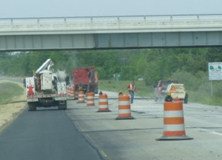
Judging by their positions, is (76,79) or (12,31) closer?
(12,31)

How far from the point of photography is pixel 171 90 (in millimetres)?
45938

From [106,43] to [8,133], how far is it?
32654mm

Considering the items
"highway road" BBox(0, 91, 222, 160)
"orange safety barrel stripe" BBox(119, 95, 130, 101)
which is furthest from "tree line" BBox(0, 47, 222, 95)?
"highway road" BBox(0, 91, 222, 160)

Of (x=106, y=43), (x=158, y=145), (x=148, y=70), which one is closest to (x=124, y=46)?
(x=106, y=43)

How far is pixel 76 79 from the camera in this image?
66562 mm

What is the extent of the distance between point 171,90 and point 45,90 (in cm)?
1023

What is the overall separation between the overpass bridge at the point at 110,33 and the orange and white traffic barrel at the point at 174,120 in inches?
1397

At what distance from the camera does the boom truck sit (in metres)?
39.2

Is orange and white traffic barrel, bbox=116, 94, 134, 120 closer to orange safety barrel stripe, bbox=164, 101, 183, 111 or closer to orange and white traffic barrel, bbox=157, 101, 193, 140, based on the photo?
orange and white traffic barrel, bbox=157, 101, 193, 140

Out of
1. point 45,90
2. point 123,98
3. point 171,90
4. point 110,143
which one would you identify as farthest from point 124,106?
point 171,90

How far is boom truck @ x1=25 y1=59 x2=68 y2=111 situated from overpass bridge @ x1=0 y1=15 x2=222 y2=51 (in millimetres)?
11654

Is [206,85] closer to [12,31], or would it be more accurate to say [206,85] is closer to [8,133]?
[12,31]

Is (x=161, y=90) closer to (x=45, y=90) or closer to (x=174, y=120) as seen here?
(x=45, y=90)

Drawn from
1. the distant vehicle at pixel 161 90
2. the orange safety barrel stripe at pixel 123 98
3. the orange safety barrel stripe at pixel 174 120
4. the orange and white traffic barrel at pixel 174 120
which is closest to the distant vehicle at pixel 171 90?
the distant vehicle at pixel 161 90
